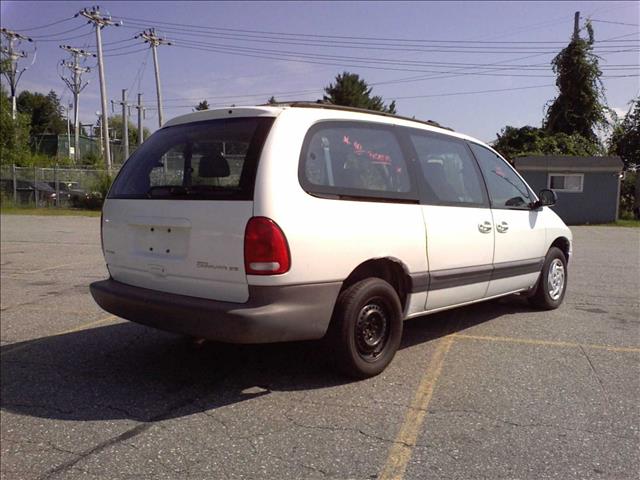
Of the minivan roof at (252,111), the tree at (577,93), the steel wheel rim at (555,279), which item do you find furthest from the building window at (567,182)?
the minivan roof at (252,111)

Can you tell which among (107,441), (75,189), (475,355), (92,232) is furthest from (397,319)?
(75,189)

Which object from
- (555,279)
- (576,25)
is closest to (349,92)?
(576,25)

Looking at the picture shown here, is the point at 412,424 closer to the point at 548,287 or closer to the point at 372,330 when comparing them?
the point at 372,330

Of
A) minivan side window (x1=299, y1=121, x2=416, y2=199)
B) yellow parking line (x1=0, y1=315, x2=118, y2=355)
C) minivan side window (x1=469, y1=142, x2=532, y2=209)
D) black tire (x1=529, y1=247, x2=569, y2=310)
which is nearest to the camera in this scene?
minivan side window (x1=299, y1=121, x2=416, y2=199)

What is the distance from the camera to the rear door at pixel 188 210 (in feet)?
11.7

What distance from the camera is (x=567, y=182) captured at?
2442cm

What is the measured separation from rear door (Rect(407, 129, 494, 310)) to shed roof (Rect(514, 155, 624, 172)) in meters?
20.5

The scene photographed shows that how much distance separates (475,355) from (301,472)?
7.43 ft

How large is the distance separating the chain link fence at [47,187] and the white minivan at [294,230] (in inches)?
1130

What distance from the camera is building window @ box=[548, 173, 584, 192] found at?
79.4 ft

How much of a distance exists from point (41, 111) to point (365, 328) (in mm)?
101021

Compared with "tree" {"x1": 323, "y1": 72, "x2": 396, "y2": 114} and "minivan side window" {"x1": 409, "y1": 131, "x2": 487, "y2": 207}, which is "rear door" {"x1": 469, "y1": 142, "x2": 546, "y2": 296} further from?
"tree" {"x1": 323, "y1": 72, "x2": 396, "y2": 114}

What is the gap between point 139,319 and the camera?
3957mm

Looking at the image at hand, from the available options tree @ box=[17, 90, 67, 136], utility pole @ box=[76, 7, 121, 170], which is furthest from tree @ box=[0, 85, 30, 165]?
tree @ box=[17, 90, 67, 136]
